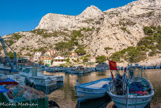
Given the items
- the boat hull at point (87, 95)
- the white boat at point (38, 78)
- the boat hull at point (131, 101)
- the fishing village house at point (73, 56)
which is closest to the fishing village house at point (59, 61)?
the fishing village house at point (73, 56)

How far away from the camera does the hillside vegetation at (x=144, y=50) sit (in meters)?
94.6

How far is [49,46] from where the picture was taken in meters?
141

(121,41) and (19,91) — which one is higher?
(121,41)

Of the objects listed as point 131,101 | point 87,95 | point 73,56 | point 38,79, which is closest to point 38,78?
point 38,79

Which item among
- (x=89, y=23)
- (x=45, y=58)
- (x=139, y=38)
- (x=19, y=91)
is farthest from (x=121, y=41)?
(x=19, y=91)

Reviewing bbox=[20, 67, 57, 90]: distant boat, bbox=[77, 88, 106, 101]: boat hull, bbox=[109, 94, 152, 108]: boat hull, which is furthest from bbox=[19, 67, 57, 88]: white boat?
bbox=[109, 94, 152, 108]: boat hull

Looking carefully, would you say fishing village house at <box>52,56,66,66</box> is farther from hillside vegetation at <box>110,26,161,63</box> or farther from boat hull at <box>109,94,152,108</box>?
boat hull at <box>109,94,152,108</box>

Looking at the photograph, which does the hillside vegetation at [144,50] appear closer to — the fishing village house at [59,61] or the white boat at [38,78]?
the fishing village house at [59,61]

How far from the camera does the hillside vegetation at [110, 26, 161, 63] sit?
310 ft

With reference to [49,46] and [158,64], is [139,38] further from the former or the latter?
[49,46]

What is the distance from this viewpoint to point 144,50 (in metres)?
102

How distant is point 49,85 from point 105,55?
80.2 m

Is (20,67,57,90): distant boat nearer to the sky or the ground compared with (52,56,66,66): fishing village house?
nearer to the ground

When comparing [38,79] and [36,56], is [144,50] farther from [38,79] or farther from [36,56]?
[38,79]
